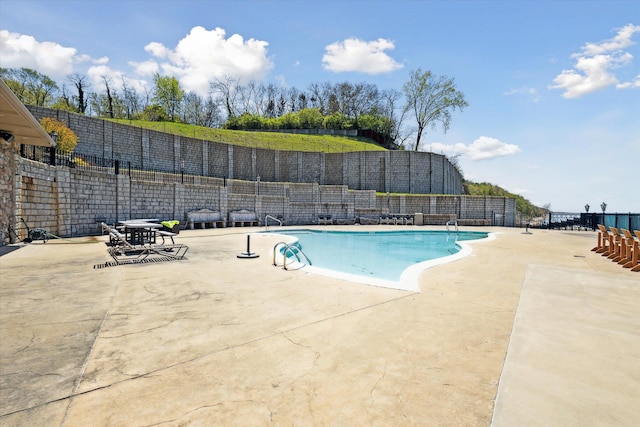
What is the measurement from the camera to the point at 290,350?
8.94 ft

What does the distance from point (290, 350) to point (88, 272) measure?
16.7 feet

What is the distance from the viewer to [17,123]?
845cm

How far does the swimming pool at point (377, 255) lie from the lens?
5.99 meters

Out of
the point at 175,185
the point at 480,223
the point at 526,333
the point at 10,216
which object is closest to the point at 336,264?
the point at 526,333

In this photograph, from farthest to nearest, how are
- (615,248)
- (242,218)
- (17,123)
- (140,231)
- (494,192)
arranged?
(494,192)
(242,218)
(140,231)
(17,123)
(615,248)

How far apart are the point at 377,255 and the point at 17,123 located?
11.4 metres

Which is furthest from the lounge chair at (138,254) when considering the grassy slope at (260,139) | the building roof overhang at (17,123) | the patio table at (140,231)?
the grassy slope at (260,139)

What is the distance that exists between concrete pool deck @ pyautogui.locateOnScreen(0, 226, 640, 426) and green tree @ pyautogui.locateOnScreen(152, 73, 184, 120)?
5851 cm

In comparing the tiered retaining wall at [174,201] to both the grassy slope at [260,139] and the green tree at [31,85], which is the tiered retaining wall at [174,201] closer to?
the grassy slope at [260,139]

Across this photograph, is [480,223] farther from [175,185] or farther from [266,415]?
[266,415]

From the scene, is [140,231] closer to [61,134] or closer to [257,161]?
[61,134]

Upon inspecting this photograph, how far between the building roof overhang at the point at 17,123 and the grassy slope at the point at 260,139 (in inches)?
1047

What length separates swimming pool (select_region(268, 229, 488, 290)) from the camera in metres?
5.99

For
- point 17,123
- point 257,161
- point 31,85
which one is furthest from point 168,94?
point 17,123
